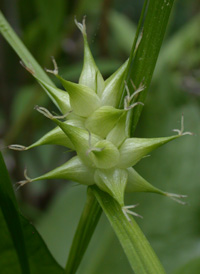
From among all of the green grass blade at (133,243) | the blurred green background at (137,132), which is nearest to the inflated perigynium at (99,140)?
the green grass blade at (133,243)

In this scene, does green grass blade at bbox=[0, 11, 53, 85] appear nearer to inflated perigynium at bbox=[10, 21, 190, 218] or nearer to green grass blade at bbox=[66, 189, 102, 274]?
inflated perigynium at bbox=[10, 21, 190, 218]

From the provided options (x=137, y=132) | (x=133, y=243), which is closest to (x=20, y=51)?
(x=133, y=243)

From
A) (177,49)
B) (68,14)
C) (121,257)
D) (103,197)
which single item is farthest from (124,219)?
(68,14)

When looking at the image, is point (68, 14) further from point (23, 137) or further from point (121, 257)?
point (121, 257)

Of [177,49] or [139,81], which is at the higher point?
[139,81]

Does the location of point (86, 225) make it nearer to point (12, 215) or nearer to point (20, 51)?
point (12, 215)
